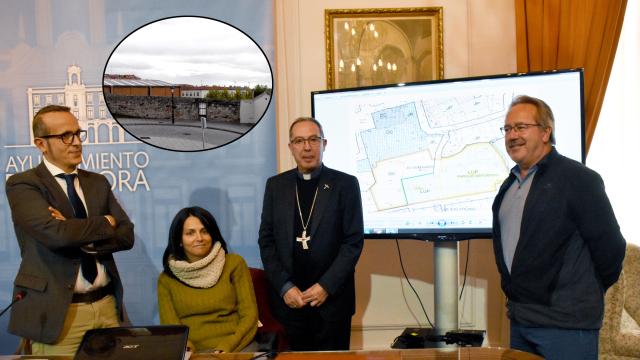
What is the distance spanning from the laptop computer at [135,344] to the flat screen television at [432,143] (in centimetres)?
184

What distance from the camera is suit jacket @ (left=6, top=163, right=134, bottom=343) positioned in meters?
2.66

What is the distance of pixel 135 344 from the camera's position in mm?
2059

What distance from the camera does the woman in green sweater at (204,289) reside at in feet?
10.0

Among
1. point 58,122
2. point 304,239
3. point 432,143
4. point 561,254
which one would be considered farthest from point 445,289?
point 58,122

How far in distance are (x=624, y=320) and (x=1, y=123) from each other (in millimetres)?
3996

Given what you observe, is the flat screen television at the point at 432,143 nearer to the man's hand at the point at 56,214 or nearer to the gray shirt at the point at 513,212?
the gray shirt at the point at 513,212

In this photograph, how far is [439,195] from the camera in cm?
369

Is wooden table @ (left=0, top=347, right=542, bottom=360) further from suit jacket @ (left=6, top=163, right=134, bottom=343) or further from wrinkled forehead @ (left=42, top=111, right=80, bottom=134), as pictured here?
wrinkled forehead @ (left=42, top=111, right=80, bottom=134)

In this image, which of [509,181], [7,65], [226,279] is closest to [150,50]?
[7,65]

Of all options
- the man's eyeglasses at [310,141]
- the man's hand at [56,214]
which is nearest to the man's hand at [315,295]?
the man's eyeglasses at [310,141]

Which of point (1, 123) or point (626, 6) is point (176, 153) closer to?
point (1, 123)

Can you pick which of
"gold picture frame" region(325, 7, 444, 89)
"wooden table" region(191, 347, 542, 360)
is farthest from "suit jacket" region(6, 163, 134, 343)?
"gold picture frame" region(325, 7, 444, 89)

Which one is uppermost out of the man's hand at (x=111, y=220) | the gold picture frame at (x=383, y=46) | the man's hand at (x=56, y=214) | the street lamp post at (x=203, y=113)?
the gold picture frame at (x=383, y=46)

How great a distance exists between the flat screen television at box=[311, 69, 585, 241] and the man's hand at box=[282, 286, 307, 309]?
2.60 ft
